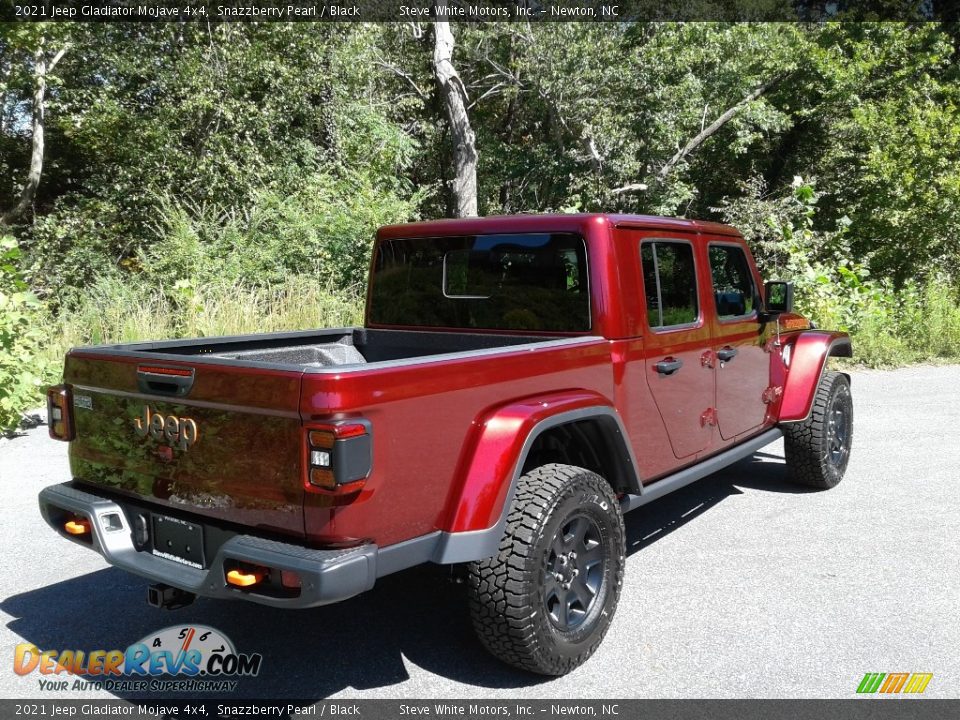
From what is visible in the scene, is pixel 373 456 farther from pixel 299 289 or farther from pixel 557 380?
pixel 299 289

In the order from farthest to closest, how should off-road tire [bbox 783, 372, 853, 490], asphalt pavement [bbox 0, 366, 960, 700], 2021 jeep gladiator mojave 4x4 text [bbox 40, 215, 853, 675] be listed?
off-road tire [bbox 783, 372, 853, 490], asphalt pavement [bbox 0, 366, 960, 700], 2021 jeep gladiator mojave 4x4 text [bbox 40, 215, 853, 675]

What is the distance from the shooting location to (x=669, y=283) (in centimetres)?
411

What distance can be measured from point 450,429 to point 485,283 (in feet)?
4.92

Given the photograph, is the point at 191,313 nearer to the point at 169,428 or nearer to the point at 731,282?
the point at 731,282

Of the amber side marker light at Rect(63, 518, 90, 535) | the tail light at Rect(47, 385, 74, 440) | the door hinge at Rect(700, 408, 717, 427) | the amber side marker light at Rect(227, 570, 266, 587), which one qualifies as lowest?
the amber side marker light at Rect(63, 518, 90, 535)

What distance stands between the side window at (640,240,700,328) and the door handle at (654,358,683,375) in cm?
18

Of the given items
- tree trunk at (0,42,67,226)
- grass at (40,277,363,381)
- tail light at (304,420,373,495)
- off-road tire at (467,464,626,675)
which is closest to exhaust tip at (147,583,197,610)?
tail light at (304,420,373,495)

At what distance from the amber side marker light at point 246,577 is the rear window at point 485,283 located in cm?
186

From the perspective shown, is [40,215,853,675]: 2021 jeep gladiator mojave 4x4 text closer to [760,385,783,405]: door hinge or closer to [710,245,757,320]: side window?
[710,245,757,320]: side window

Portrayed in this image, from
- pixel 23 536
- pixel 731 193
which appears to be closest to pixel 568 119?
pixel 731 193

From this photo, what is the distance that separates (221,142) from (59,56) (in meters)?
3.51

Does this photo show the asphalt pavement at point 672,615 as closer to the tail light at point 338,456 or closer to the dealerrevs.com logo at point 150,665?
the dealerrevs.com logo at point 150,665

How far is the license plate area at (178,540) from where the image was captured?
110 inches

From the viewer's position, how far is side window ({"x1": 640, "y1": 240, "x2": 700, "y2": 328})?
394 centimetres
